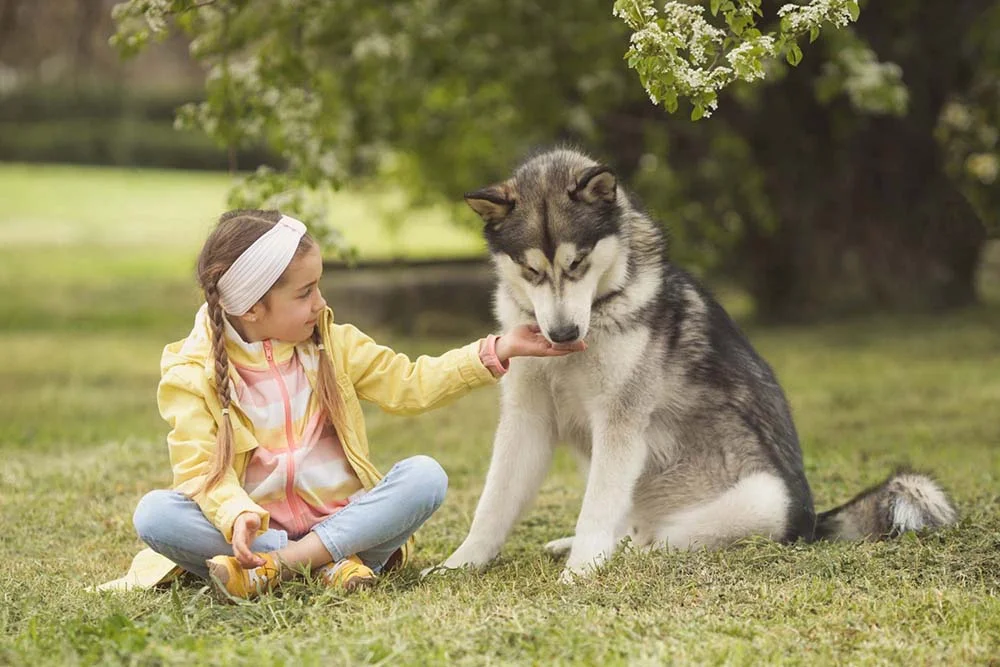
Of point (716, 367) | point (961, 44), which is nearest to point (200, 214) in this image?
point (961, 44)

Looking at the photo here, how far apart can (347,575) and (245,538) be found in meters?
0.41

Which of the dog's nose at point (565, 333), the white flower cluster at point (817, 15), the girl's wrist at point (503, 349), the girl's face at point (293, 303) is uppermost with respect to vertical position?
the white flower cluster at point (817, 15)

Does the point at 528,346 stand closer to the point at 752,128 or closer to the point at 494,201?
the point at 494,201

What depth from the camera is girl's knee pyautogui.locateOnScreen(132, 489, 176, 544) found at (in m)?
3.83

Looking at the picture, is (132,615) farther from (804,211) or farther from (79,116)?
(79,116)

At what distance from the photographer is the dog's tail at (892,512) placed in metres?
4.46

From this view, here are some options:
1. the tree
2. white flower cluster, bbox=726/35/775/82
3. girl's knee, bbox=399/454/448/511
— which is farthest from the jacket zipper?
the tree

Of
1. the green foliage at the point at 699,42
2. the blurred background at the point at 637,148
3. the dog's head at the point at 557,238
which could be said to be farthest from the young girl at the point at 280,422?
the blurred background at the point at 637,148

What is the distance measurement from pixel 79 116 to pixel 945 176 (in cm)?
2409

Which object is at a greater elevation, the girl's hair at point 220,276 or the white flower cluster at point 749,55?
the white flower cluster at point 749,55

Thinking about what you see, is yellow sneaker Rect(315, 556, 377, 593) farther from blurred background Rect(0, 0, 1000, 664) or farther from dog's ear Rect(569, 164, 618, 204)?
dog's ear Rect(569, 164, 618, 204)

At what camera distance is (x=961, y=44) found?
11516mm

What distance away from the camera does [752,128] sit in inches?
495

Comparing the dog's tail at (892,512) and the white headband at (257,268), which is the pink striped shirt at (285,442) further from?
the dog's tail at (892,512)
